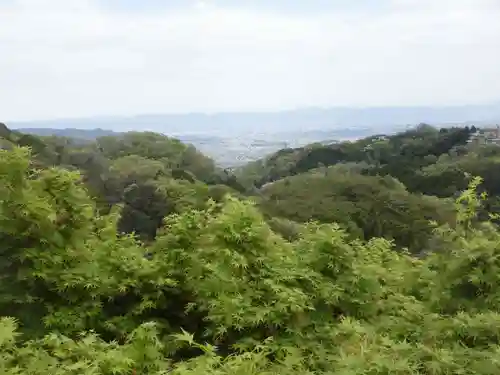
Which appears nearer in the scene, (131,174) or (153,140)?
(131,174)

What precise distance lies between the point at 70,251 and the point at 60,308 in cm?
50

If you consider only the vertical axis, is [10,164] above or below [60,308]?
above

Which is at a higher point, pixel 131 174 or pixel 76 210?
pixel 76 210

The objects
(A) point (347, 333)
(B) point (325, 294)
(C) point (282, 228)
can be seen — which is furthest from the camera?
(C) point (282, 228)

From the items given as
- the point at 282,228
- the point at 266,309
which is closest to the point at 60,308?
the point at 266,309

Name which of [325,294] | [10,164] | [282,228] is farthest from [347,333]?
[282,228]

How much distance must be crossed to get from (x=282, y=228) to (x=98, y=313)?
683 inches

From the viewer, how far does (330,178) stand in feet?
115

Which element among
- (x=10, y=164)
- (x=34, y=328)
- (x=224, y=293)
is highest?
(x=10, y=164)

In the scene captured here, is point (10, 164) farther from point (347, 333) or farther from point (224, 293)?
point (347, 333)

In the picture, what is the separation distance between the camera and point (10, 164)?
5.07 meters

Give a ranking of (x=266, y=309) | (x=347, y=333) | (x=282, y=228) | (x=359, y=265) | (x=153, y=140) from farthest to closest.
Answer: (x=153, y=140) < (x=282, y=228) < (x=359, y=265) < (x=266, y=309) < (x=347, y=333)

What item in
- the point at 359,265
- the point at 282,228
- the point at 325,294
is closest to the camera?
the point at 325,294

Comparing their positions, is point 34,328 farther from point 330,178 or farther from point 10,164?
point 330,178
